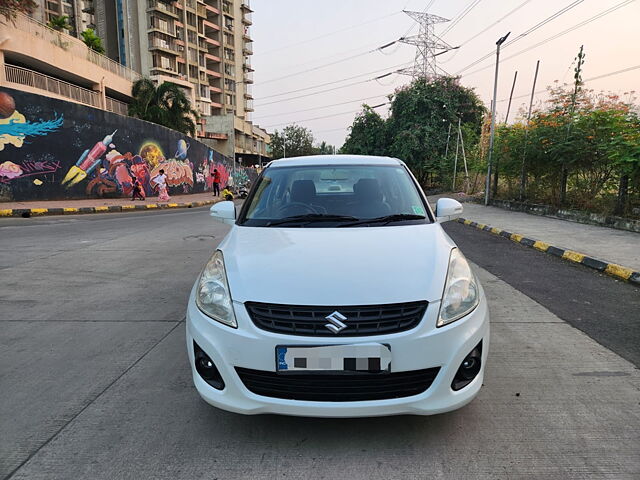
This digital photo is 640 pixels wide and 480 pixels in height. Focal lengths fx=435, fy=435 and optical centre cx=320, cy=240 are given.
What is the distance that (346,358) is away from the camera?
2.04 metres

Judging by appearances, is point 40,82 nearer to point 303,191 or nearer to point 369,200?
point 303,191

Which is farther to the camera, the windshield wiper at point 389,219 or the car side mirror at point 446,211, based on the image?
the car side mirror at point 446,211

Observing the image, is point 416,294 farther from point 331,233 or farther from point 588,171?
point 588,171

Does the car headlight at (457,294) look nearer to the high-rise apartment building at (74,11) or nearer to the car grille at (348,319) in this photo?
the car grille at (348,319)

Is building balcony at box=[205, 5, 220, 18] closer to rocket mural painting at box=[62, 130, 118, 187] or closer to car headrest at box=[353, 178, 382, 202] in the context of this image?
rocket mural painting at box=[62, 130, 118, 187]

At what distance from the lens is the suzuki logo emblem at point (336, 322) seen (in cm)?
206

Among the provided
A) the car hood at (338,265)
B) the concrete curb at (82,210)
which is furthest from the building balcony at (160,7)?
the car hood at (338,265)

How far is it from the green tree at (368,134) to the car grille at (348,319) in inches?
1272

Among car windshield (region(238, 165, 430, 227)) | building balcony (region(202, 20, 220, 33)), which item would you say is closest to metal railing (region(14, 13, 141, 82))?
car windshield (region(238, 165, 430, 227))

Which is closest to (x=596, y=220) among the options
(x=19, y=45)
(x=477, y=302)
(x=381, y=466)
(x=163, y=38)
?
(x=477, y=302)

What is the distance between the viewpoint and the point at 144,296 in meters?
5.05

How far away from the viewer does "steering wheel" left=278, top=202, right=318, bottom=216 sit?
11.0ft

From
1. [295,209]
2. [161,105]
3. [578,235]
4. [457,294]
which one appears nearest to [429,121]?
[578,235]

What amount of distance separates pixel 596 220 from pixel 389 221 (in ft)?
31.0
